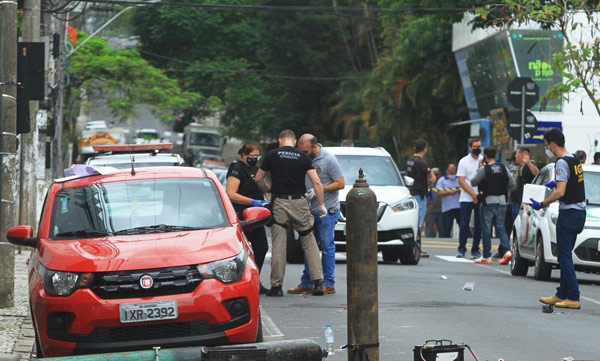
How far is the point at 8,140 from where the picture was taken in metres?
14.4

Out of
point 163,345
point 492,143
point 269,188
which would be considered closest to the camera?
point 163,345

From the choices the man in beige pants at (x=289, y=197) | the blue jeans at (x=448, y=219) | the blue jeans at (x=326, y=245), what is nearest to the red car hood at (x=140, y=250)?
the man in beige pants at (x=289, y=197)

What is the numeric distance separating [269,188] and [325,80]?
49.3 metres

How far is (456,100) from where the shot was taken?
158 feet

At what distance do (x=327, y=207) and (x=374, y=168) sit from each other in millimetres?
5359

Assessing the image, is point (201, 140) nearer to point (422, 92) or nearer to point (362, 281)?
point (422, 92)

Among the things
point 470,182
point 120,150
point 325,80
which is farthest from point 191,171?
point 325,80

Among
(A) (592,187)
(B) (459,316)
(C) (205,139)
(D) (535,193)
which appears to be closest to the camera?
(B) (459,316)

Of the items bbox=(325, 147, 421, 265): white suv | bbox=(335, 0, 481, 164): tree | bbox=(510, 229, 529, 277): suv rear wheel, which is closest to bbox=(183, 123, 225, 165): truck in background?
bbox=(335, 0, 481, 164): tree

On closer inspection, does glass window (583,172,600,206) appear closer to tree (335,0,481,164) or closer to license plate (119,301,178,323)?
license plate (119,301,178,323)

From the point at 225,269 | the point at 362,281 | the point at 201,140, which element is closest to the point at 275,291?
the point at 225,269

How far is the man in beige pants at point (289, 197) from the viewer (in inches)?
571

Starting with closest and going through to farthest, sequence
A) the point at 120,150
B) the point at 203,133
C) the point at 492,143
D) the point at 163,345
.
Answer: the point at 163,345
the point at 120,150
the point at 492,143
the point at 203,133

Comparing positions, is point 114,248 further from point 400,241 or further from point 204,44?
point 204,44
